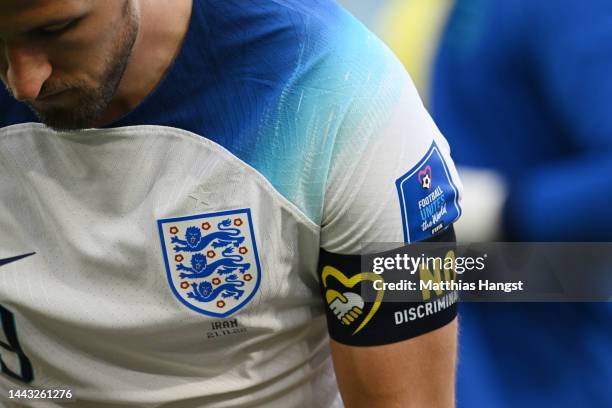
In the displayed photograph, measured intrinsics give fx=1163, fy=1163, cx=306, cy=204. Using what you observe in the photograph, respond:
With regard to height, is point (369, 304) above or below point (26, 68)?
A: below

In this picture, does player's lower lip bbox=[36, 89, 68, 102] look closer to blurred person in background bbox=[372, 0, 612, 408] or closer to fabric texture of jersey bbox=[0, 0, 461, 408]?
fabric texture of jersey bbox=[0, 0, 461, 408]

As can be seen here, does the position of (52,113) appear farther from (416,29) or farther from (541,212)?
(416,29)

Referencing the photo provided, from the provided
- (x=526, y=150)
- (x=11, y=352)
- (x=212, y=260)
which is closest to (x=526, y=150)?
(x=526, y=150)

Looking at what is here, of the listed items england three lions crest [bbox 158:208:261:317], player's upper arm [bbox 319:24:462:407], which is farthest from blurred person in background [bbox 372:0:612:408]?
england three lions crest [bbox 158:208:261:317]

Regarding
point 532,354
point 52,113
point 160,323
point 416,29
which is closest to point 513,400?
point 532,354


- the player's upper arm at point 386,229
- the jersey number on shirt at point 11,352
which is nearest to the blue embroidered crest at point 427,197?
the player's upper arm at point 386,229

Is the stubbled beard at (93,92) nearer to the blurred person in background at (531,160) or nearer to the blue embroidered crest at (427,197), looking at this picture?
the blue embroidered crest at (427,197)

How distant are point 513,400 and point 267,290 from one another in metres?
0.72

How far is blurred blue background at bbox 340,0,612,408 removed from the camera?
158 cm

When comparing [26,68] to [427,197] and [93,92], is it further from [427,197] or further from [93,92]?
[427,197]

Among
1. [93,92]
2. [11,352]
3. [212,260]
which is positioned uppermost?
[93,92]

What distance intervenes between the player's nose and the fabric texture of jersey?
0.45 feet

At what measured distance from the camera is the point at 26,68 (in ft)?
3.60

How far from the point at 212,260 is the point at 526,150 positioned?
0.68 meters
